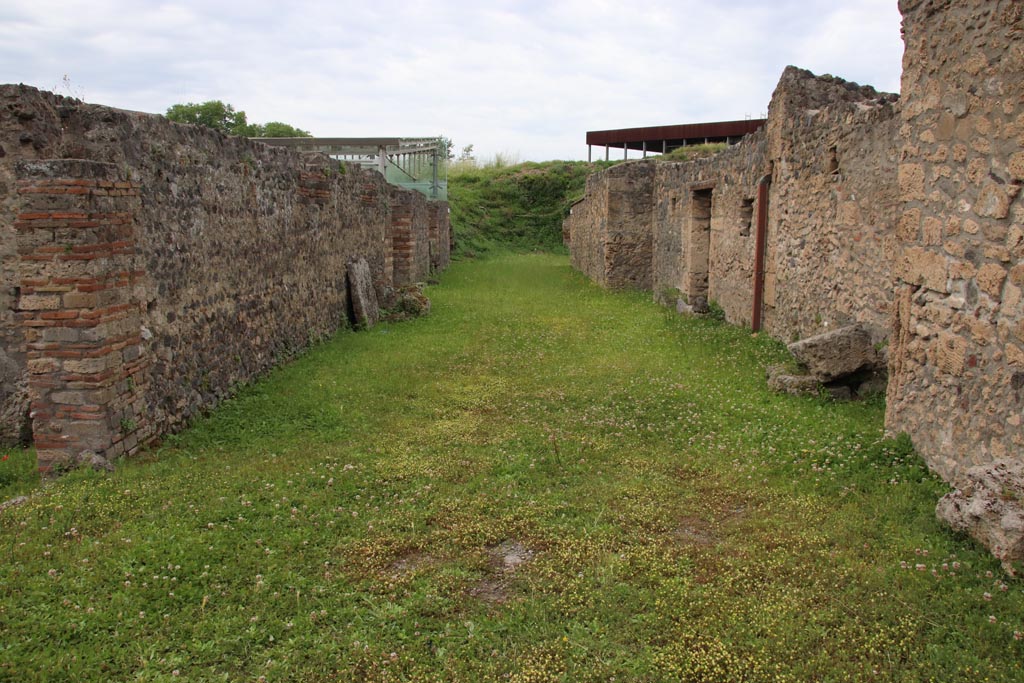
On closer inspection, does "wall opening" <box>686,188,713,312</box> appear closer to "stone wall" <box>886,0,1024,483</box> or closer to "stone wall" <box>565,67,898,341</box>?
"stone wall" <box>565,67,898,341</box>

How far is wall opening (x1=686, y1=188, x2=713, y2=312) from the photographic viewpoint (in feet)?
43.3

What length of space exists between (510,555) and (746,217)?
843cm

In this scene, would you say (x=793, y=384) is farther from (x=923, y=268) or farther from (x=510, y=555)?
(x=510, y=555)

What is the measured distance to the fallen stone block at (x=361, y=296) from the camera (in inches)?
466

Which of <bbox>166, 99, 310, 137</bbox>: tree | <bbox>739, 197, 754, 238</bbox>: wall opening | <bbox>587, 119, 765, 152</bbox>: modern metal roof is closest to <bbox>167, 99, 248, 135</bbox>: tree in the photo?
Result: <bbox>166, 99, 310, 137</bbox>: tree

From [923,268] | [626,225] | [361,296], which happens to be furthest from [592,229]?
[923,268]

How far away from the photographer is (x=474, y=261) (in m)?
27.9

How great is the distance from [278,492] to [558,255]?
28460 mm

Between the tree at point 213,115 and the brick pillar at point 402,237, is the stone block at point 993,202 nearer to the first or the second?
the brick pillar at point 402,237

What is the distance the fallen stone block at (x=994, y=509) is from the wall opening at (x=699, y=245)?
944cm

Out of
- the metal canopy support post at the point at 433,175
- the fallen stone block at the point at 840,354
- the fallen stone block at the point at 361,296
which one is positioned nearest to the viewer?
the fallen stone block at the point at 840,354

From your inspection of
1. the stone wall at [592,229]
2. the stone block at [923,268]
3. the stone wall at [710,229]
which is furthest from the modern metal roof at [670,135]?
the stone block at [923,268]

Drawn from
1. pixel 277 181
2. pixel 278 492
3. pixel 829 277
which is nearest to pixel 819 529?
pixel 278 492

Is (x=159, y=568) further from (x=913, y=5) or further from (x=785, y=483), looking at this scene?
(x=913, y=5)
